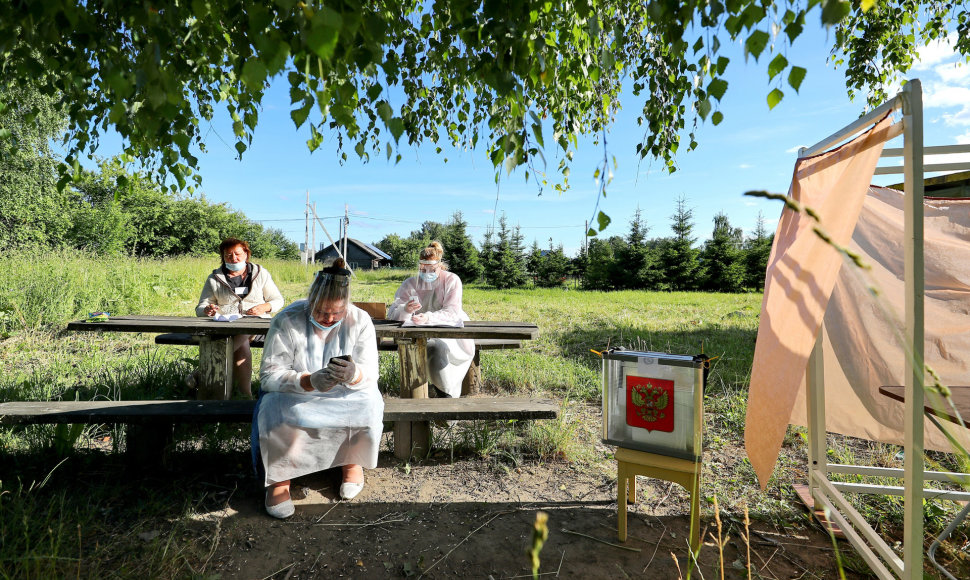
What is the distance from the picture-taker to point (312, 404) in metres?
2.81

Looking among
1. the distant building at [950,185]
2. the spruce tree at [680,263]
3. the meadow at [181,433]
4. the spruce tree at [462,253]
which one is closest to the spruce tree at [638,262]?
the spruce tree at [680,263]

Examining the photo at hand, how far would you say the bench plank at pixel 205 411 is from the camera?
283 centimetres

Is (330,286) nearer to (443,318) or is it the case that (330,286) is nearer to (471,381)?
(443,318)

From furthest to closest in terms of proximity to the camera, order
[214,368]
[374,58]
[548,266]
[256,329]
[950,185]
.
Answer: [548,266] → [214,368] → [950,185] → [256,329] → [374,58]

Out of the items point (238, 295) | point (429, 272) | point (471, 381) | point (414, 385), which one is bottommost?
point (471, 381)

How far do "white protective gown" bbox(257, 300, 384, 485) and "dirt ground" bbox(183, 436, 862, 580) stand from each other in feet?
0.91

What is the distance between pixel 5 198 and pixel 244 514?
23291 millimetres

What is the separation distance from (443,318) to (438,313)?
86 mm

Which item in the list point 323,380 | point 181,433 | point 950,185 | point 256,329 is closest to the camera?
point 323,380

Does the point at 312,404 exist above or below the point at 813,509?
above

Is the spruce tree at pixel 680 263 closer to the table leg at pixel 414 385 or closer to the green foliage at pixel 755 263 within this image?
the green foliage at pixel 755 263

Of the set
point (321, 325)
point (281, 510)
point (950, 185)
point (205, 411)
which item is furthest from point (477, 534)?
point (950, 185)

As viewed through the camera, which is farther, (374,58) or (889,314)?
(889,314)

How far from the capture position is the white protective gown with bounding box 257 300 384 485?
275 centimetres
